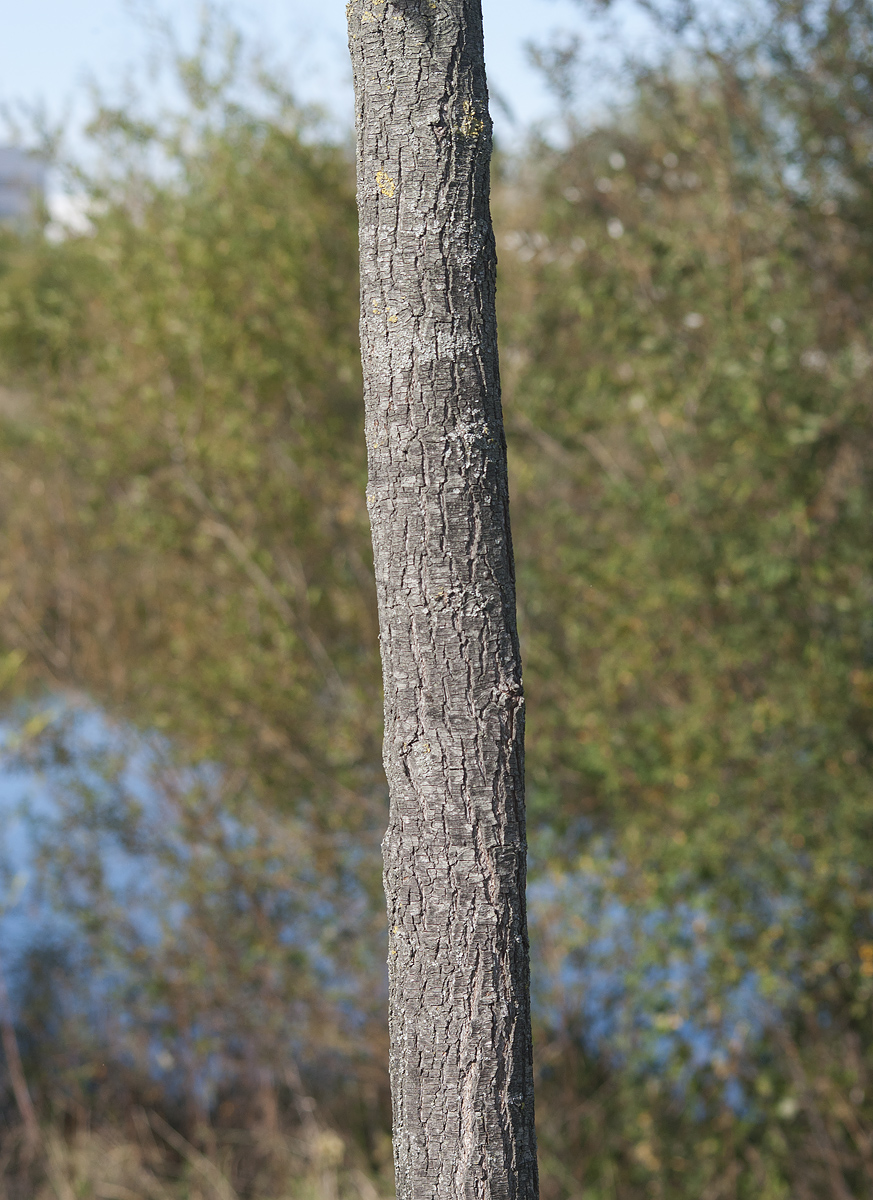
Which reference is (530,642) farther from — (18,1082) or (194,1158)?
(18,1082)

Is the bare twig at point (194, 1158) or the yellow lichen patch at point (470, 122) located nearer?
the yellow lichen patch at point (470, 122)

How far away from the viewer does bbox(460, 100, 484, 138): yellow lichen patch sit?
138 centimetres

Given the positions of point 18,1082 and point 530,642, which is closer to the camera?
point 530,642

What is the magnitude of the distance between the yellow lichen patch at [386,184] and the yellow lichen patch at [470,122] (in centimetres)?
10

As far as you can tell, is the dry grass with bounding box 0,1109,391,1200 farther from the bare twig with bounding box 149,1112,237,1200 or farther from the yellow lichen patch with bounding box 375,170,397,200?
the yellow lichen patch with bounding box 375,170,397,200

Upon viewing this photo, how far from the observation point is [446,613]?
4.46 feet

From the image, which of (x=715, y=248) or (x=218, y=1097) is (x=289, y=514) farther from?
(x=218, y=1097)

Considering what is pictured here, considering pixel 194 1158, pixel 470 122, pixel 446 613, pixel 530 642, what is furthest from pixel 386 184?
pixel 194 1158

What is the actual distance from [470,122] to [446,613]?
0.59 meters

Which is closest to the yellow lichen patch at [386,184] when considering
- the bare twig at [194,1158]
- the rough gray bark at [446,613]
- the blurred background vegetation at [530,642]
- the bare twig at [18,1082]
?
the rough gray bark at [446,613]

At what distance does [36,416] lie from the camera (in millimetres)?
5906

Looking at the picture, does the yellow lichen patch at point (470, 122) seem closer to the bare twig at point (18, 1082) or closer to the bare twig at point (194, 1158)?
the bare twig at point (18, 1082)

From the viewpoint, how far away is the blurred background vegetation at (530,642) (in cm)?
387

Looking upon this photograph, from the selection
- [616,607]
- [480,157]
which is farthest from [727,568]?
[480,157]
